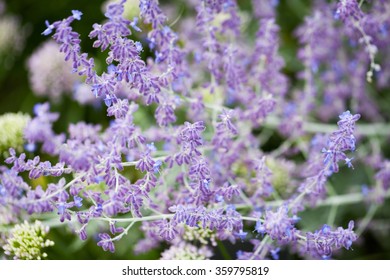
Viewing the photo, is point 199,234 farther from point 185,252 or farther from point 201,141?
point 201,141

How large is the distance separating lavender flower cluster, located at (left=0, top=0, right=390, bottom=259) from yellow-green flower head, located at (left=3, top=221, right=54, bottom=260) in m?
0.03

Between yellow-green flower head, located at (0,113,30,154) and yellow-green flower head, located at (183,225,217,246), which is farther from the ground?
yellow-green flower head, located at (0,113,30,154)

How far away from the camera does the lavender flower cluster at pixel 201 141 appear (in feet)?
2.36

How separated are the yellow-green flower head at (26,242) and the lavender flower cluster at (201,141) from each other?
0.03m

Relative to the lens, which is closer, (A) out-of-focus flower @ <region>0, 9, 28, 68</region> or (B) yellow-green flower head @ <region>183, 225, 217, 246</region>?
(B) yellow-green flower head @ <region>183, 225, 217, 246</region>

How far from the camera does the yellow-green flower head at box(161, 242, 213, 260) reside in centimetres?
85

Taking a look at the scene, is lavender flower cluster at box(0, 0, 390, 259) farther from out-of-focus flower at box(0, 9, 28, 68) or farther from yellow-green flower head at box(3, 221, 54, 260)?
out-of-focus flower at box(0, 9, 28, 68)

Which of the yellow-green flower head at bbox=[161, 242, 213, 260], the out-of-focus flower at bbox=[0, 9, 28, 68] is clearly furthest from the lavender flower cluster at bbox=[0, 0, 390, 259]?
the out-of-focus flower at bbox=[0, 9, 28, 68]

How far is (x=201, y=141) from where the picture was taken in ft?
2.42

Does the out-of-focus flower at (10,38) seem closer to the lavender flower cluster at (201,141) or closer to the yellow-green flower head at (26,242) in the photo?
the lavender flower cluster at (201,141)

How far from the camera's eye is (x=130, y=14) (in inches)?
45.5

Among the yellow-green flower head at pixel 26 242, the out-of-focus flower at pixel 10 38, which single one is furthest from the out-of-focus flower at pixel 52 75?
the yellow-green flower head at pixel 26 242

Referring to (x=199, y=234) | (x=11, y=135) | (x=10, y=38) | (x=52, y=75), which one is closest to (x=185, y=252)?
(x=199, y=234)

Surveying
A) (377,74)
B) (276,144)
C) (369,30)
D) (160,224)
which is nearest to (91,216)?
(160,224)
